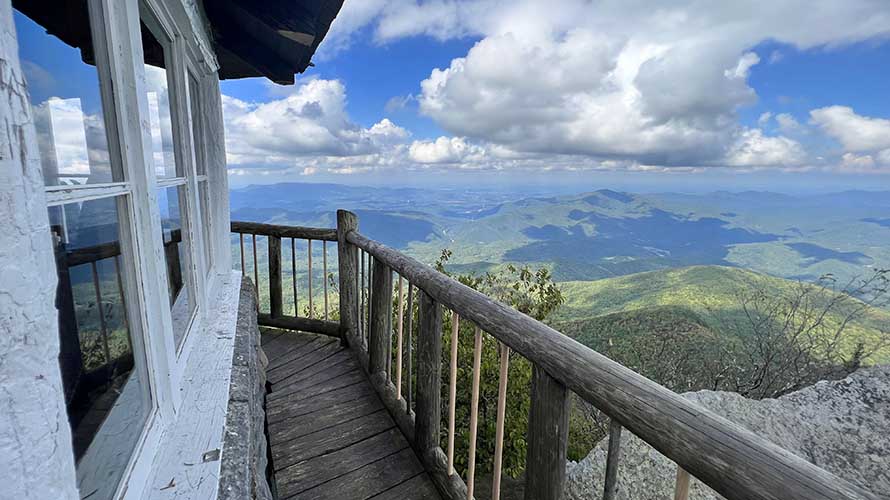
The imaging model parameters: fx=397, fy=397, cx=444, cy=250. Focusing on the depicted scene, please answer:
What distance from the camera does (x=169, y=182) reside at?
1406 mm

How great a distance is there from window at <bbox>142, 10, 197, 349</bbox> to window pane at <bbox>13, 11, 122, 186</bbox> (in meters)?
0.41

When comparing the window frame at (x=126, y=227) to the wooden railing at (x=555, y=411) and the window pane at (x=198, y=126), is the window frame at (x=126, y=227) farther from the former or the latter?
the window pane at (x=198, y=126)

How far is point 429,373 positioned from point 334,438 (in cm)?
78

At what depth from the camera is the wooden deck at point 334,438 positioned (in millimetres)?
1914

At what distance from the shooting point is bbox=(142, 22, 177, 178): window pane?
1.24 metres

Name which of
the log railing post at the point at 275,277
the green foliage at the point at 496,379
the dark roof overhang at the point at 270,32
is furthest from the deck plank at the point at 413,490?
the log railing post at the point at 275,277

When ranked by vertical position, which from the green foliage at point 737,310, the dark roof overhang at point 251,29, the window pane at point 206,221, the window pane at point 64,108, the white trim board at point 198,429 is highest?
the dark roof overhang at point 251,29

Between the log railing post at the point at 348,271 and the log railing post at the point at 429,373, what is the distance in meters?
1.36

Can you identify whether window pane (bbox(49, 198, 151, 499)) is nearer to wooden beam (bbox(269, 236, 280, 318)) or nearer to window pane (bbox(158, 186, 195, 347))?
window pane (bbox(158, 186, 195, 347))

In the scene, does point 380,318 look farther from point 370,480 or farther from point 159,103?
point 159,103

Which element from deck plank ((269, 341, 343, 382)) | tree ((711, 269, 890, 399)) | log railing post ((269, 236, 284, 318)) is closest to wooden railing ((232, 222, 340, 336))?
log railing post ((269, 236, 284, 318))

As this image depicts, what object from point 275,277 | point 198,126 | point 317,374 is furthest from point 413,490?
point 275,277

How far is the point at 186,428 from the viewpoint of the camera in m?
1.10

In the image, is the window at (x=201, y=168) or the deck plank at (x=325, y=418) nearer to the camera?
the window at (x=201, y=168)
